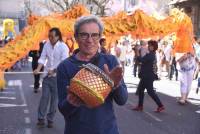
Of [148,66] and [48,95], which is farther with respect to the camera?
[148,66]

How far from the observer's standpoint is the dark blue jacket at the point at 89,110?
10.3ft

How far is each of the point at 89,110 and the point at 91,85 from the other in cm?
41

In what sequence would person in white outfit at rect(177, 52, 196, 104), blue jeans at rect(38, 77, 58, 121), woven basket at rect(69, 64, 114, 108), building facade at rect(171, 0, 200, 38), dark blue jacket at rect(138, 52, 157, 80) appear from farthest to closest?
1. building facade at rect(171, 0, 200, 38)
2. person in white outfit at rect(177, 52, 196, 104)
3. dark blue jacket at rect(138, 52, 157, 80)
4. blue jeans at rect(38, 77, 58, 121)
5. woven basket at rect(69, 64, 114, 108)

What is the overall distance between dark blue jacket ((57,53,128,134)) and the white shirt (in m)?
4.93

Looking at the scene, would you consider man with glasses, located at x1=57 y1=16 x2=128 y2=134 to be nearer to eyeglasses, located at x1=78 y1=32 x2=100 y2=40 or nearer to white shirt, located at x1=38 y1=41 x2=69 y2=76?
eyeglasses, located at x1=78 y1=32 x2=100 y2=40

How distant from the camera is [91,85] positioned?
2760mm

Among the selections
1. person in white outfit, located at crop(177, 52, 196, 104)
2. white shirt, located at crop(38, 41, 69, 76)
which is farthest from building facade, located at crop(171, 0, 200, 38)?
white shirt, located at crop(38, 41, 69, 76)

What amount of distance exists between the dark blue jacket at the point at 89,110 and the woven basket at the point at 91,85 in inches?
10.1

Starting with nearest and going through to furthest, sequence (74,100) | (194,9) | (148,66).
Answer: (74,100) < (148,66) < (194,9)

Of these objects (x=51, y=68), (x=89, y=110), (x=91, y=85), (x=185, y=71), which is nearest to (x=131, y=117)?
(x=51, y=68)

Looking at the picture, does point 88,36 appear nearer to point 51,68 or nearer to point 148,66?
point 51,68

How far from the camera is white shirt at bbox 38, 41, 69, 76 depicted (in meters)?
8.16

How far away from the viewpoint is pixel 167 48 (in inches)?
830

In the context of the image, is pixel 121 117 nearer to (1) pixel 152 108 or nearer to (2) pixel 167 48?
(1) pixel 152 108
